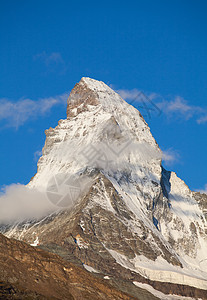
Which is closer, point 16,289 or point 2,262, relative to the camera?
point 16,289

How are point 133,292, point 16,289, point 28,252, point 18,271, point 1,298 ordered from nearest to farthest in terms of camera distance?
point 1,298, point 16,289, point 18,271, point 28,252, point 133,292

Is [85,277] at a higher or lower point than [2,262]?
higher

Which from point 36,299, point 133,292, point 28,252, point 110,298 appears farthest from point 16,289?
point 133,292

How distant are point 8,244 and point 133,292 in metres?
79.9

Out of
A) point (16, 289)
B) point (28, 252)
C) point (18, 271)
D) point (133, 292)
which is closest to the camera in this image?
point (16, 289)

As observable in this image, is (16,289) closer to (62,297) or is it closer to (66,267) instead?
(62,297)

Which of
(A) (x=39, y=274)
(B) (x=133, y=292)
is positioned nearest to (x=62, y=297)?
(A) (x=39, y=274)

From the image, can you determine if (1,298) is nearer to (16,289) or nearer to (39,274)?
(16,289)

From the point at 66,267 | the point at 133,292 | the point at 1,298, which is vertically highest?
the point at 133,292

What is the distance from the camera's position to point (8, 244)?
112812mm

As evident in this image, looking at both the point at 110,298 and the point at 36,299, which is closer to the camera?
the point at 36,299

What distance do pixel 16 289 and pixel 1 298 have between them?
6293 millimetres

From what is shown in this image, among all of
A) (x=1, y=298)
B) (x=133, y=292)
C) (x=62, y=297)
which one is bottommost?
(x=1, y=298)

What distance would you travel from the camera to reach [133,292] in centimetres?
18362
